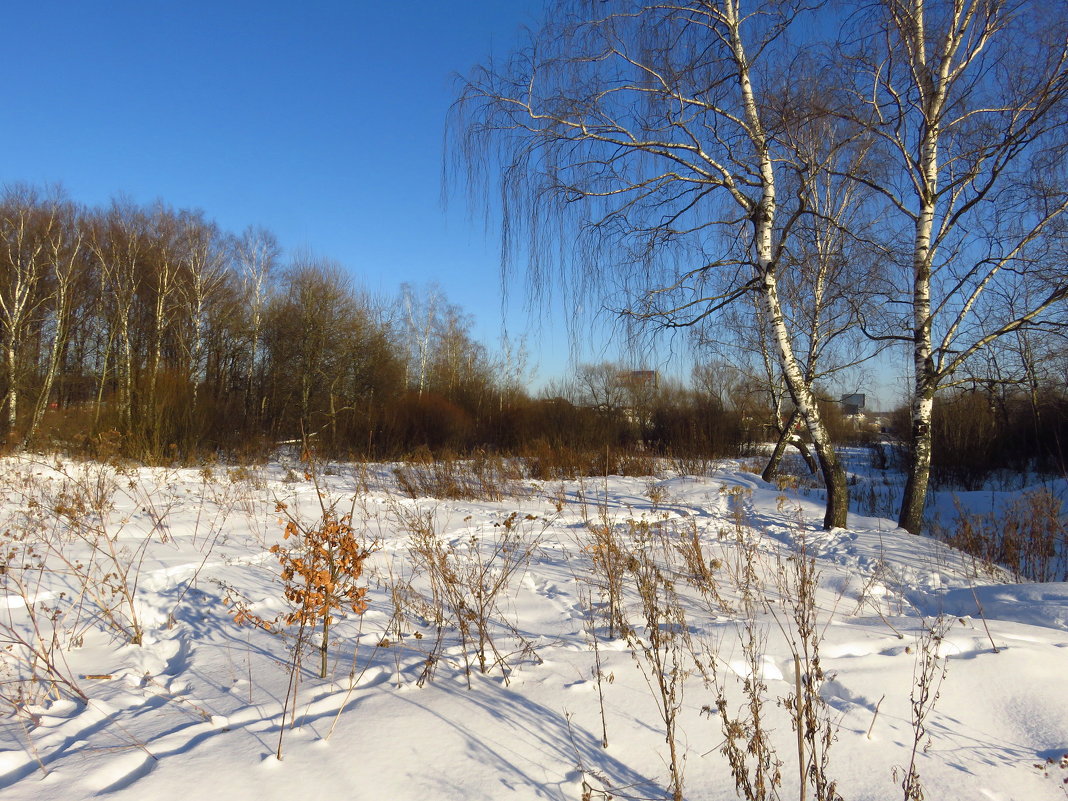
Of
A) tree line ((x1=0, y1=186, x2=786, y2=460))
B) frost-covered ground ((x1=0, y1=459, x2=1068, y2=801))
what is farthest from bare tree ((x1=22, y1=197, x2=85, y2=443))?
frost-covered ground ((x1=0, y1=459, x2=1068, y2=801))

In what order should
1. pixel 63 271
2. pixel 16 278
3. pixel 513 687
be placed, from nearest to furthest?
pixel 513 687 < pixel 16 278 < pixel 63 271

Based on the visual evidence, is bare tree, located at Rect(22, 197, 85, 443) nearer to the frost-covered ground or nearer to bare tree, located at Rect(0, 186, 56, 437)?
bare tree, located at Rect(0, 186, 56, 437)

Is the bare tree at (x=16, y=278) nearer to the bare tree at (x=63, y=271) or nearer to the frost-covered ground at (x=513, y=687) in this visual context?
the bare tree at (x=63, y=271)

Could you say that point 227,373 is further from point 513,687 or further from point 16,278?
point 513,687

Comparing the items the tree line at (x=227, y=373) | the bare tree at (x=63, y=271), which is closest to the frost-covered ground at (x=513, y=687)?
the tree line at (x=227, y=373)

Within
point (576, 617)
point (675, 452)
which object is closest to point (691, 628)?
point (576, 617)

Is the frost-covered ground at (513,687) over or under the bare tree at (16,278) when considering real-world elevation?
under

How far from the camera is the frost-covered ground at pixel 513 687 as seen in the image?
188 cm

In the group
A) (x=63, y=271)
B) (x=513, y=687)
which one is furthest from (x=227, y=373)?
(x=513, y=687)

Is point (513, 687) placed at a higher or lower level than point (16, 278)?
lower

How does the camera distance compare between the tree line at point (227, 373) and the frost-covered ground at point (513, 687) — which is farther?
the tree line at point (227, 373)

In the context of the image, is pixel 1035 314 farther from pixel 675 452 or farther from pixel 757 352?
pixel 675 452

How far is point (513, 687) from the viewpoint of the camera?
8.23 feet

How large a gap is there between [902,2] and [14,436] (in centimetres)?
1623
